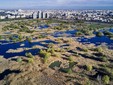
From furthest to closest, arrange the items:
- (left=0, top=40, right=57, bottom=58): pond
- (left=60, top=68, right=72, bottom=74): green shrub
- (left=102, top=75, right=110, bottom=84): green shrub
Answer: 1. (left=0, top=40, right=57, bottom=58): pond
2. (left=60, top=68, right=72, bottom=74): green shrub
3. (left=102, top=75, right=110, bottom=84): green shrub

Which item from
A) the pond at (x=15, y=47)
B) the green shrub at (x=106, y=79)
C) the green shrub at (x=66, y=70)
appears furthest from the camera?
the pond at (x=15, y=47)

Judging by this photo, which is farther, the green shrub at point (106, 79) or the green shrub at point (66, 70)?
the green shrub at point (66, 70)

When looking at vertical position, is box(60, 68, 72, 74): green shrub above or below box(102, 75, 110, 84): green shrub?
below

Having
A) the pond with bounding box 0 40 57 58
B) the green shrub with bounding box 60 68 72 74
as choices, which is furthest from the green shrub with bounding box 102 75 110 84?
the pond with bounding box 0 40 57 58

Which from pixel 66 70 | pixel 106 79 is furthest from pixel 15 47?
pixel 106 79

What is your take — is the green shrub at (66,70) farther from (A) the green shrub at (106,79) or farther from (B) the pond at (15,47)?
(B) the pond at (15,47)

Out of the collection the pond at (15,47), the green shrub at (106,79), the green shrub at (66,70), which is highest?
the green shrub at (106,79)

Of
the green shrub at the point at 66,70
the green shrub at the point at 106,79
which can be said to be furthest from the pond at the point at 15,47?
the green shrub at the point at 106,79

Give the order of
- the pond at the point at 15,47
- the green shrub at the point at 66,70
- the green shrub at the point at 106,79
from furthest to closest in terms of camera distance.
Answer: the pond at the point at 15,47
the green shrub at the point at 66,70
the green shrub at the point at 106,79

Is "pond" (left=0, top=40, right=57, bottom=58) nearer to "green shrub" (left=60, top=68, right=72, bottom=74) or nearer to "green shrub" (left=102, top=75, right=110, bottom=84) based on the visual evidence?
"green shrub" (left=60, top=68, right=72, bottom=74)

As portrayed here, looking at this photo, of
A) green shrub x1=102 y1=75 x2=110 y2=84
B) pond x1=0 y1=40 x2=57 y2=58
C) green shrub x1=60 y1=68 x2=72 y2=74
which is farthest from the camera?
pond x1=0 y1=40 x2=57 y2=58

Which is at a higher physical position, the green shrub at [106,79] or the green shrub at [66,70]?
the green shrub at [106,79]
